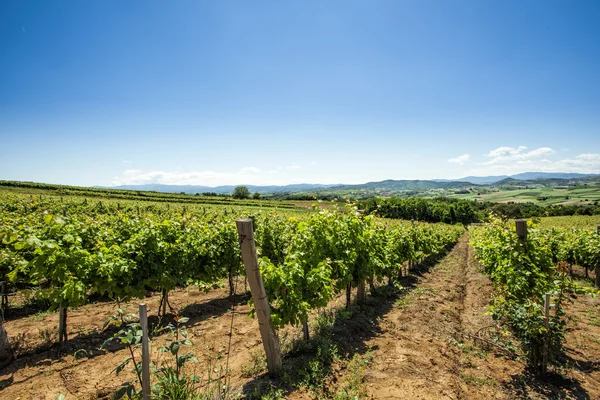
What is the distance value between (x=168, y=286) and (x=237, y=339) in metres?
2.52

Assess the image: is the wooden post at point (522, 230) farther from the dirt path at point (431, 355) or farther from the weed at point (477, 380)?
the weed at point (477, 380)

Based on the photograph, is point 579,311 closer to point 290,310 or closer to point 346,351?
point 346,351

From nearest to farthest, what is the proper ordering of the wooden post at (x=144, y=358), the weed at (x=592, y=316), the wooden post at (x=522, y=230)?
the wooden post at (x=144, y=358) → the wooden post at (x=522, y=230) → the weed at (x=592, y=316)

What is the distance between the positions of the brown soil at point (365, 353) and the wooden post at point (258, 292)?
16.0 inches

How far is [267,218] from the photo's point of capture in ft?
37.5

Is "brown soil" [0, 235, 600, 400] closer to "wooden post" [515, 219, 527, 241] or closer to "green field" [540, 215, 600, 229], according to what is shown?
"wooden post" [515, 219, 527, 241]

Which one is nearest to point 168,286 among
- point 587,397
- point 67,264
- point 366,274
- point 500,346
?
point 67,264

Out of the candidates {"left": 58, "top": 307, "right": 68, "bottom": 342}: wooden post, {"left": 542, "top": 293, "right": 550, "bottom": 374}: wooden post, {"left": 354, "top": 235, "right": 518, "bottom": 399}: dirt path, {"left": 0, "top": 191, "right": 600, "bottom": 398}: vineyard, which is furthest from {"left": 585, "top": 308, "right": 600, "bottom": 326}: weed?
{"left": 58, "top": 307, "right": 68, "bottom": 342}: wooden post

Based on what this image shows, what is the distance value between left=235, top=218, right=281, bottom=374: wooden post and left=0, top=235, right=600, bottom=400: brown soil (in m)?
0.41

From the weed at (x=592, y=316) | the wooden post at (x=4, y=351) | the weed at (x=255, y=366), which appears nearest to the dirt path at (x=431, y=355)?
the weed at (x=255, y=366)

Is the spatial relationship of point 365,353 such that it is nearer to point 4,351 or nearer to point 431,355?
point 431,355

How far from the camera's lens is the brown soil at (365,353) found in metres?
4.86

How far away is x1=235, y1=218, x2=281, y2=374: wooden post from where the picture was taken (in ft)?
15.0

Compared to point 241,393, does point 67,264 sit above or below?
above
